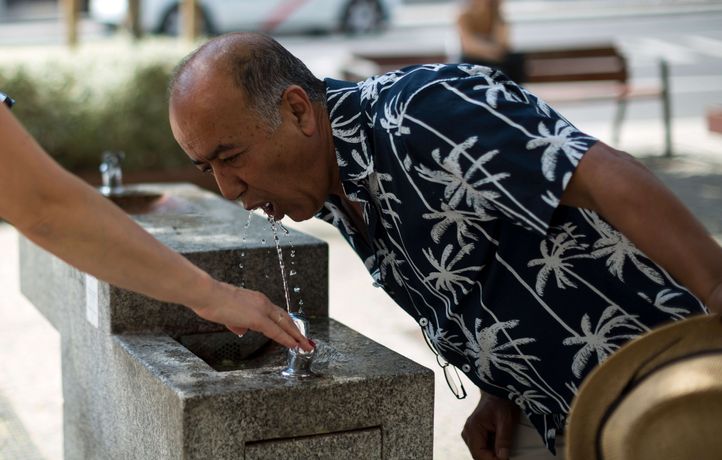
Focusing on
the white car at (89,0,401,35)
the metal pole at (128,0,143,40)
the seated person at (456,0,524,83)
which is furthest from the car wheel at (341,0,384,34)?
the seated person at (456,0,524,83)

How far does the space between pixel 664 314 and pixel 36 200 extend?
1.16m

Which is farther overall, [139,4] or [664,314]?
[139,4]

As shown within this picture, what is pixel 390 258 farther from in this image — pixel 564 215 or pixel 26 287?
pixel 26 287

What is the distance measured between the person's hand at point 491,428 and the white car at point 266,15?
16641mm

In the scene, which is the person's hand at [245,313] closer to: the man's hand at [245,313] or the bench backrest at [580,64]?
the man's hand at [245,313]

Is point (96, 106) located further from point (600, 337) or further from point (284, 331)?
point (600, 337)

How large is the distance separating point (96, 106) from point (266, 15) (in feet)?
40.0

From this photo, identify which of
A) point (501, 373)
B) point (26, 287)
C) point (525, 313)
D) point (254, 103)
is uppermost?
point (254, 103)

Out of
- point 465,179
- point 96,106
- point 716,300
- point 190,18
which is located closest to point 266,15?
point 190,18

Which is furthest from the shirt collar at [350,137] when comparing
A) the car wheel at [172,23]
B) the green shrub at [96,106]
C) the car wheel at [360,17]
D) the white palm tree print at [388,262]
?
A: the car wheel at [360,17]

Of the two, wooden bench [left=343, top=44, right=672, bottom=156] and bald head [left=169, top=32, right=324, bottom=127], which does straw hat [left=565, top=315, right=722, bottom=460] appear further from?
wooden bench [left=343, top=44, right=672, bottom=156]

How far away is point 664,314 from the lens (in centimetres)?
217

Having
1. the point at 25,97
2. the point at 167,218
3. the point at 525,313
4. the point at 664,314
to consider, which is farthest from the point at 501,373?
the point at 25,97

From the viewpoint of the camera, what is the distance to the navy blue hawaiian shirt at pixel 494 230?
1.97 meters
